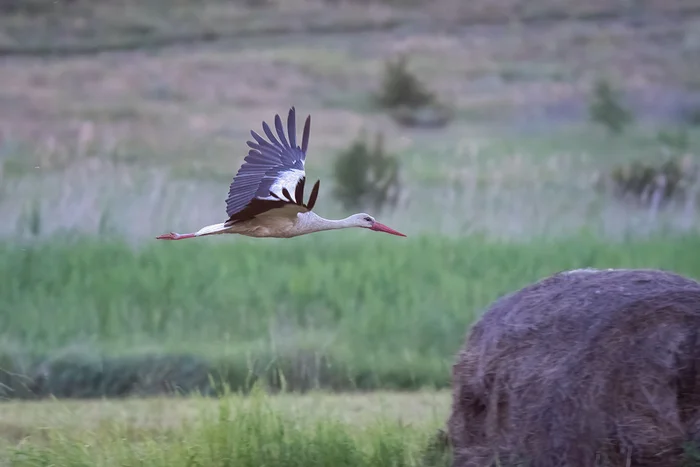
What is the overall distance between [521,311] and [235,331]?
3.86 metres

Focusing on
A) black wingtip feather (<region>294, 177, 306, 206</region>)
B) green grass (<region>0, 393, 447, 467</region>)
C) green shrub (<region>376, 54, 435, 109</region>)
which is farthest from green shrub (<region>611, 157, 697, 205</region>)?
black wingtip feather (<region>294, 177, 306, 206</region>)

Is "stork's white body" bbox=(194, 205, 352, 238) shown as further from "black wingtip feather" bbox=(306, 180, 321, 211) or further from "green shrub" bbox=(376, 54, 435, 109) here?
"green shrub" bbox=(376, 54, 435, 109)

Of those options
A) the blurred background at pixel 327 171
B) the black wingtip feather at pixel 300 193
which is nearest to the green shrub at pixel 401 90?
the blurred background at pixel 327 171

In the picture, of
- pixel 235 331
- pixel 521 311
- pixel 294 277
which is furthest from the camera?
pixel 294 277

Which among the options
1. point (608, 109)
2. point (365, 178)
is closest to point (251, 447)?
point (365, 178)

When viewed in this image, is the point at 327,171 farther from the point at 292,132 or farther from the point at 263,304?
the point at 292,132

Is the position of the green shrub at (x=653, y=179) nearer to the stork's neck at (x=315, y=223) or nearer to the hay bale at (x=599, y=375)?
the hay bale at (x=599, y=375)

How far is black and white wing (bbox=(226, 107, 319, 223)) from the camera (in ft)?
13.0

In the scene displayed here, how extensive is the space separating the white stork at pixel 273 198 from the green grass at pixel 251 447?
976 millimetres

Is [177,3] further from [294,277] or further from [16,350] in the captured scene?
[16,350]

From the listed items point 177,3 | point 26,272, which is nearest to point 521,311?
point 26,272

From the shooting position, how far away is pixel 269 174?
4184mm

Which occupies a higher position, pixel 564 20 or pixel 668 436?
pixel 564 20

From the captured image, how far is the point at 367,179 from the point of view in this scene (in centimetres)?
1026
